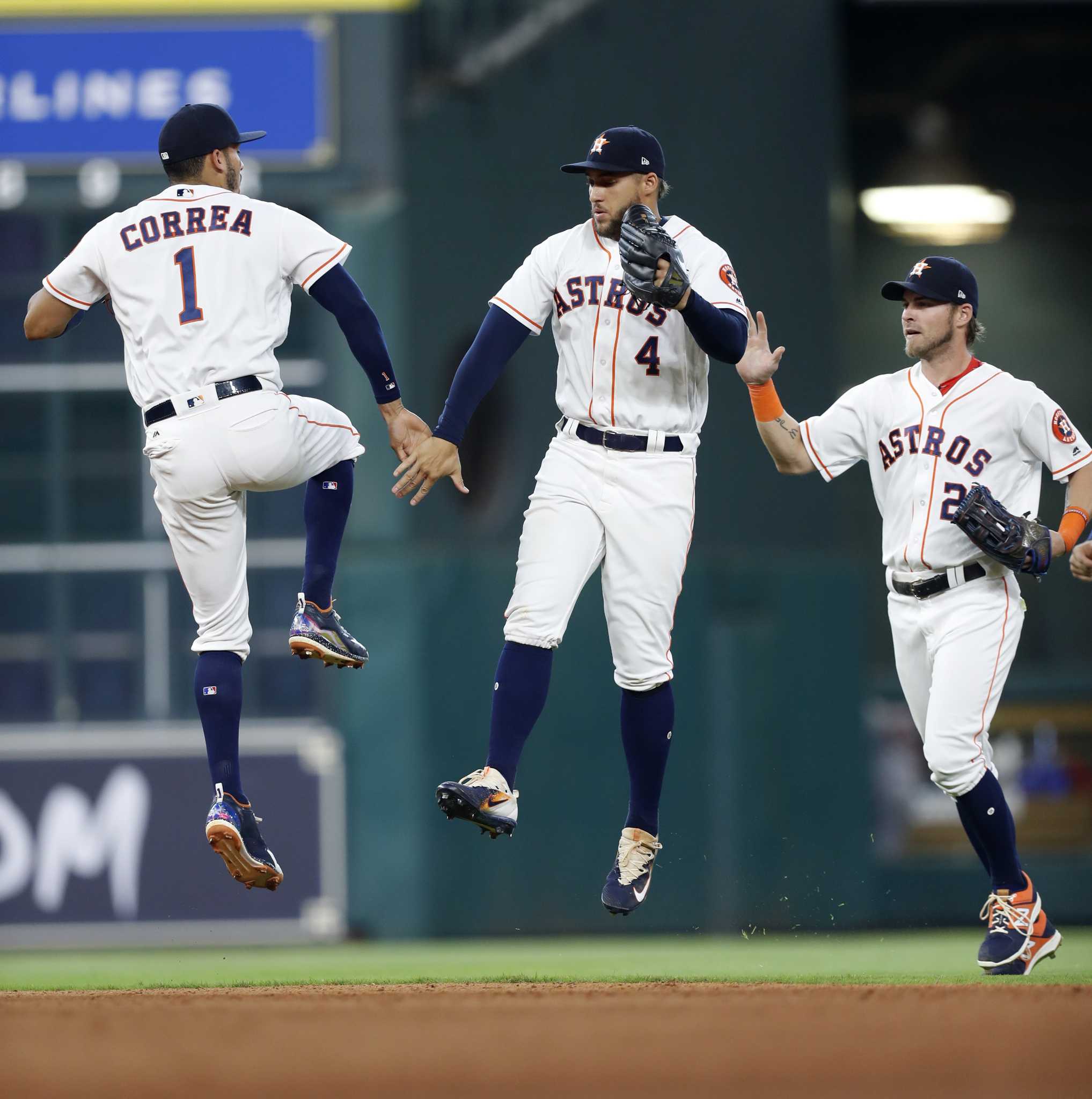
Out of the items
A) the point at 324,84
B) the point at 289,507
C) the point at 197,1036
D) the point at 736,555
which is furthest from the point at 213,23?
the point at 197,1036

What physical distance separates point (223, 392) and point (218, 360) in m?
0.09

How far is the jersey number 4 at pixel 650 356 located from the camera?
16.8ft

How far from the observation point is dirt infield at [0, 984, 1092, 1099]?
4.43 meters

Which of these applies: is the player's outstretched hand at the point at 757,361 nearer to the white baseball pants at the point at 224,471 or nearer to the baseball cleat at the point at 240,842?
the white baseball pants at the point at 224,471

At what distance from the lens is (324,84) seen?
392 inches

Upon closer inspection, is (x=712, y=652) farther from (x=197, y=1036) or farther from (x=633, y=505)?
(x=197, y=1036)

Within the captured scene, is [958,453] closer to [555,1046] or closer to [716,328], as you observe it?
[716,328]

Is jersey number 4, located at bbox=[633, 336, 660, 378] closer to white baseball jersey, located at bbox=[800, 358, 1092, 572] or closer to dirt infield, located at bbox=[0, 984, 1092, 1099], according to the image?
white baseball jersey, located at bbox=[800, 358, 1092, 572]

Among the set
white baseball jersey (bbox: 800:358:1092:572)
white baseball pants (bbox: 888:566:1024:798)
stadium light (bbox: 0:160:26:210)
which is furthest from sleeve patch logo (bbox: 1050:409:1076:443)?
stadium light (bbox: 0:160:26:210)

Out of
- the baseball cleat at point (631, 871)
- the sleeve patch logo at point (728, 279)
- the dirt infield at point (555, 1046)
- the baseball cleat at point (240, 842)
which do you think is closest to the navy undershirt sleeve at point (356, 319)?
the sleeve patch logo at point (728, 279)

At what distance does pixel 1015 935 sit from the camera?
5230mm

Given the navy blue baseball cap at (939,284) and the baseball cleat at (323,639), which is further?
the navy blue baseball cap at (939,284)

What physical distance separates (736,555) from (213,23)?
13.4 ft

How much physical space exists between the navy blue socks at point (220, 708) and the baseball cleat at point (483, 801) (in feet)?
2.03
